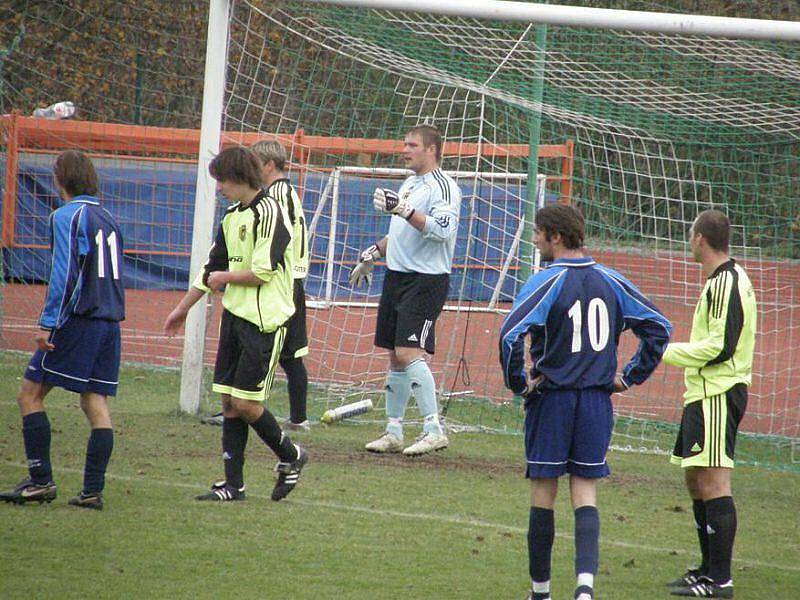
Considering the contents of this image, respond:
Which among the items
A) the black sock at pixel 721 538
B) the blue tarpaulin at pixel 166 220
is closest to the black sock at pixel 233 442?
the black sock at pixel 721 538

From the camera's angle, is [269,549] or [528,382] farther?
[269,549]

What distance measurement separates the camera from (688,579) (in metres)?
5.15

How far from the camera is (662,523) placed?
641cm

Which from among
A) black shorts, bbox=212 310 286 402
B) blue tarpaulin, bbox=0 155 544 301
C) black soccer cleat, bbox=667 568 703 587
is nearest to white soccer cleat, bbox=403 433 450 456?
black shorts, bbox=212 310 286 402

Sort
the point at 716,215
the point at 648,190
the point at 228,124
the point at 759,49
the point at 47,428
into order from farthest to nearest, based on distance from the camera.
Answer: the point at 648,190
the point at 228,124
the point at 759,49
the point at 47,428
the point at 716,215

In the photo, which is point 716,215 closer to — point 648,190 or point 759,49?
point 759,49

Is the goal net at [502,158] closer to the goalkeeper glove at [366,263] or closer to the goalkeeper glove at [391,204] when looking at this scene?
the goalkeeper glove at [366,263]

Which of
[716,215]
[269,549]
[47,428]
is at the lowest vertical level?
[269,549]

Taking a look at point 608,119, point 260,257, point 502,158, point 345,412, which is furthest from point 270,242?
point 502,158

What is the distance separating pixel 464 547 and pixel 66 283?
2.26 metres

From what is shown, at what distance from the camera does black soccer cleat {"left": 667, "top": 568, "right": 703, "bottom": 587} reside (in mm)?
5133

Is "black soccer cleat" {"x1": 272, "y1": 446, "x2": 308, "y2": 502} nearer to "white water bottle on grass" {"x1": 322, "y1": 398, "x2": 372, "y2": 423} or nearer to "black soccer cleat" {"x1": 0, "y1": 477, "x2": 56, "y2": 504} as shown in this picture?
"black soccer cleat" {"x1": 0, "y1": 477, "x2": 56, "y2": 504}

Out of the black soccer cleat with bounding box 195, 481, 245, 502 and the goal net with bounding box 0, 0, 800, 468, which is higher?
the goal net with bounding box 0, 0, 800, 468

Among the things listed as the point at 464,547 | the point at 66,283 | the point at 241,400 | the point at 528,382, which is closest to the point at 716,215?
the point at 528,382
